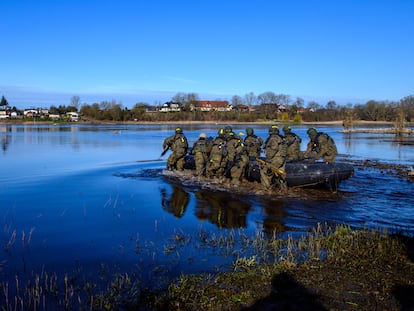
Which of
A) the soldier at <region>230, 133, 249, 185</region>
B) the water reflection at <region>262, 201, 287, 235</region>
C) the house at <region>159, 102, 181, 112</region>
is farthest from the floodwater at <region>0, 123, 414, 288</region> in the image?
the house at <region>159, 102, 181, 112</region>

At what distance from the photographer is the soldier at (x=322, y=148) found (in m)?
15.9

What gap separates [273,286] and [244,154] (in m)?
10.1

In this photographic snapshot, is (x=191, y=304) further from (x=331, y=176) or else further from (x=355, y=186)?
(x=355, y=186)

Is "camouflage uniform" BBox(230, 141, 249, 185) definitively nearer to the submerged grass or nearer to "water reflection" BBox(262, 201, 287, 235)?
"water reflection" BBox(262, 201, 287, 235)

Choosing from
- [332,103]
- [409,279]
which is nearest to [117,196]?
[409,279]

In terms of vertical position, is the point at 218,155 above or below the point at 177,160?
above

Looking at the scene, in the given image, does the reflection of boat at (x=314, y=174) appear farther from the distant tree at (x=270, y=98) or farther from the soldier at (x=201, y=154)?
the distant tree at (x=270, y=98)

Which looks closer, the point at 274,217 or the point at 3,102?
the point at 274,217

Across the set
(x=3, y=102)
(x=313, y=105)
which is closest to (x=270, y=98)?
(x=313, y=105)

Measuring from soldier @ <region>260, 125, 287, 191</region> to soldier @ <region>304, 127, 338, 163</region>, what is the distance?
89.8 inches

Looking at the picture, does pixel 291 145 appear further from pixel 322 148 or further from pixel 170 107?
pixel 170 107

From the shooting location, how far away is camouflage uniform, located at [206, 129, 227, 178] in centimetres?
1639

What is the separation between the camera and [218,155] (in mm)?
16391

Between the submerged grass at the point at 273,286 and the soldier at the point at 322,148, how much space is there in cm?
856
